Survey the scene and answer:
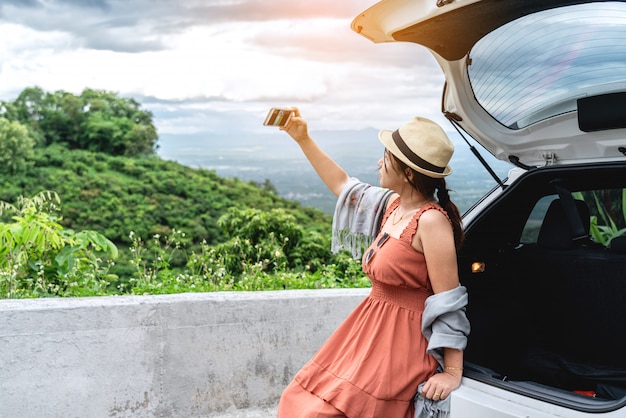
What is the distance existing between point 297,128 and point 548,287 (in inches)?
45.9

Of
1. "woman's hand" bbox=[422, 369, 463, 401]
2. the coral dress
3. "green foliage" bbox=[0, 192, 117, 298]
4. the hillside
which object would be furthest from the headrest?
the hillside

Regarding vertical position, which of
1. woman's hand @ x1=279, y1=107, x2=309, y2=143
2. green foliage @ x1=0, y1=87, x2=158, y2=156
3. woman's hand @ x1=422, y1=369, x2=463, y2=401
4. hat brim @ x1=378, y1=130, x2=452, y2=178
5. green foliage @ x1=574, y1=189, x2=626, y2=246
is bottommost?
woman's hand @ x1=422, y1=369, x2=463, y2=401

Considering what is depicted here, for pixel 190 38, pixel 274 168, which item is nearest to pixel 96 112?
pixel 190 38

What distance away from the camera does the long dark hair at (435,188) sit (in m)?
2.33

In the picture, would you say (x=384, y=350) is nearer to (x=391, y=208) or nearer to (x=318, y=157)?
(x=391, y=208)

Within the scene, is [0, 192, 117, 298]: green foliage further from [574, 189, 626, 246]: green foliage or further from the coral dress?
[574, 189, 626, 246]: green foliage

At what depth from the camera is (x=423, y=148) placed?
2281 mm

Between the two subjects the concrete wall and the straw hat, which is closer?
the straw hat

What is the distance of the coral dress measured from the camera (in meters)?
2.19

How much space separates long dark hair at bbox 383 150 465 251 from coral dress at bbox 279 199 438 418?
0.24 ft

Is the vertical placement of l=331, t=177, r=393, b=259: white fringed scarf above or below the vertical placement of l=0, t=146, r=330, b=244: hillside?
above

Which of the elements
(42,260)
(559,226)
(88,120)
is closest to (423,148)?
(559,226)

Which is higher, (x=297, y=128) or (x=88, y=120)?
(x=88, y=120)

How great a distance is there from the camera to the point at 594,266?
2.78 metres
